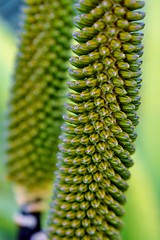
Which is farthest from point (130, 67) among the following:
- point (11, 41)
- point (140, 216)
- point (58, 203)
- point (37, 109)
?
point (11, 41)

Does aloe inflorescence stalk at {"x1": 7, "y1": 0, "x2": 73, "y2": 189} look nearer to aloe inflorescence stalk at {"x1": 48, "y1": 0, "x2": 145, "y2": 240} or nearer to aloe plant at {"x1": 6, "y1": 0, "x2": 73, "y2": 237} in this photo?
aloe plant at {"x1": 6, "y1": 0, "x2": 73, "y2": 237}

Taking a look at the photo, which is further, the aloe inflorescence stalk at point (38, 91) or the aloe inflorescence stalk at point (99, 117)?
the aloe inflorescence stalk at point (38, 91)

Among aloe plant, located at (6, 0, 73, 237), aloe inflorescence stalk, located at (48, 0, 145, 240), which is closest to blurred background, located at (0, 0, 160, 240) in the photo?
aloe plant, located at (6, 0, 73, 237)

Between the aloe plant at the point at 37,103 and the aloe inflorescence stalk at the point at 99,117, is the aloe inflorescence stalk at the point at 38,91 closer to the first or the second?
the aloe plant at the point at 37,103

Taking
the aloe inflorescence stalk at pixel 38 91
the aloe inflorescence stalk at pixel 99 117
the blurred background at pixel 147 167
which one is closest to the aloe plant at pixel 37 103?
the aloe inflorescence stalk at pixel 38 91

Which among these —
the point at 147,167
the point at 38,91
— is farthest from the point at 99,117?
the point at 147,167

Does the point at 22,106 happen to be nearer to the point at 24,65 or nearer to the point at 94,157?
the point at 24,65

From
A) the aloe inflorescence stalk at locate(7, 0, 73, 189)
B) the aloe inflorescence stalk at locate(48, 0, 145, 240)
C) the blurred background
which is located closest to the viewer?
the aloe inflorescence stalk at locate(48, 0, 145, 240)
